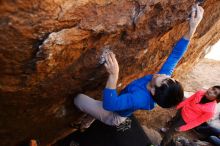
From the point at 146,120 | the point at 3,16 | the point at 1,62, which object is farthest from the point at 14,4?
the point at 146,120

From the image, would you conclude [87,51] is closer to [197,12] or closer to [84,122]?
[197,12]

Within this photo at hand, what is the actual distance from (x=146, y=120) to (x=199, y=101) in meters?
1.64

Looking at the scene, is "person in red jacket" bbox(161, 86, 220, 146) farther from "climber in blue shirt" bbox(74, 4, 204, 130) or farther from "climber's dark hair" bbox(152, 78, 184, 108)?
"climber's dark hair" bbox(152, 78, 184, 108)

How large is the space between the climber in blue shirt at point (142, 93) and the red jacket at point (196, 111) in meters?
1.56

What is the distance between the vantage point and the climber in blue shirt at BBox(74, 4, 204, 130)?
298 cm

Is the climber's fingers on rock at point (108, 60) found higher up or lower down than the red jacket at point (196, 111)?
higher up

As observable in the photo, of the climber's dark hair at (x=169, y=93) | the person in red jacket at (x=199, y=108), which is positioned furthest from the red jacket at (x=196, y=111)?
the climber's dark hair at (x=169, y=93)

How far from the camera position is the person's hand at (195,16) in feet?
11.6

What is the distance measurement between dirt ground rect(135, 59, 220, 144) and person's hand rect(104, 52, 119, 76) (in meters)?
3.26

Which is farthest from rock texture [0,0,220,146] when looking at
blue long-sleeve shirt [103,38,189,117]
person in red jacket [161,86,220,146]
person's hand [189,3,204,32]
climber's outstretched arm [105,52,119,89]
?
person in red jacket [161,86,220,146]

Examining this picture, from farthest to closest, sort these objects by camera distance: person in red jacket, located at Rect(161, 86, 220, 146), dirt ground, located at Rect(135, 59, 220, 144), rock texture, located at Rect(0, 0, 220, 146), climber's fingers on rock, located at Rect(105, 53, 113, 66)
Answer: dirt ground, located at Rect(135, 59, 220, 144) < person in red jacket, located at Rect(161, 86, 220, 146) < climber's fingers on rock, located at Rect(105, 53, 113, 66) < rock texture, located at Rect(0, 0, 220, 146)

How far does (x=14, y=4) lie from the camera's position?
7.22ft

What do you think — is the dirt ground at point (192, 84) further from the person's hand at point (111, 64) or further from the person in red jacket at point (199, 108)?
the person's hand at point (111, 64)

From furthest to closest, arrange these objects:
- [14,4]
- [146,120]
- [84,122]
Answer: [146,120], [84,122], [14,4]
